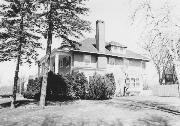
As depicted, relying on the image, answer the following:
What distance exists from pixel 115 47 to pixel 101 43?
13.1ft

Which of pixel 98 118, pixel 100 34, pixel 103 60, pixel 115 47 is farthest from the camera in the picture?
pixel 115 47

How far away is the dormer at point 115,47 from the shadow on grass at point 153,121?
82.6 feet

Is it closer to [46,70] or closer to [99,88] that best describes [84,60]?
[99,88]

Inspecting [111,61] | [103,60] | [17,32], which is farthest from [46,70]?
[111,61]

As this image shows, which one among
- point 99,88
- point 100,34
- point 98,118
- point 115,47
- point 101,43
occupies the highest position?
point 100,34

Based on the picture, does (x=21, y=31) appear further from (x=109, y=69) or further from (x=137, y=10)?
(x=109, y=69)

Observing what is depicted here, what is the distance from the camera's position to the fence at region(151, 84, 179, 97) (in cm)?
3741

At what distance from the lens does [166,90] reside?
127 feet

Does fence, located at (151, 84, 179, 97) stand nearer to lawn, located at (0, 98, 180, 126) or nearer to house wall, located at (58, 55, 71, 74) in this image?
house wall, located at (58, 55, 71, 74)

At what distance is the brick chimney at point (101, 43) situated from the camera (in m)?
38.5

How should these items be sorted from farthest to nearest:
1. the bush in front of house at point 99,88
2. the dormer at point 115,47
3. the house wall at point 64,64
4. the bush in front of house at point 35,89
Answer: the dormer at point 115,47 < the house wall at point 64,64 < the bush in front of house at point 35,89 < the bush in front of house at point 99,88

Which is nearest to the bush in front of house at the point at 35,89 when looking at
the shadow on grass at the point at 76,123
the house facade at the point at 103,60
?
the house facade at the point at 103,60

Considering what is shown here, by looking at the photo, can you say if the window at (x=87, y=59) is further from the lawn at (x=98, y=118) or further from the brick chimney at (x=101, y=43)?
the lawn at (x=98, y=118)

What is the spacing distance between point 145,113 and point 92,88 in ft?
34.0
